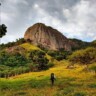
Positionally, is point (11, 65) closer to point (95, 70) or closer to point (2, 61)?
point (2, 61)

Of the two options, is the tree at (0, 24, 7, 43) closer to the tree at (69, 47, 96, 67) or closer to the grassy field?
the grassy field

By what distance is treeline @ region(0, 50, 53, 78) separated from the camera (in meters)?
148

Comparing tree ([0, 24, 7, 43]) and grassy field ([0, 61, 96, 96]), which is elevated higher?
tree ([0, 24, 7, 43])

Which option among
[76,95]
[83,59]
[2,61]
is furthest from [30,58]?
[76,95]

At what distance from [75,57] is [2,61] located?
61.7 metres

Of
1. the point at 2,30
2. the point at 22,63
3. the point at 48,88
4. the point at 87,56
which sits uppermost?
the point at 87,56

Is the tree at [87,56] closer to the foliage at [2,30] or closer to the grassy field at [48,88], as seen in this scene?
the grassy field at [48,88]

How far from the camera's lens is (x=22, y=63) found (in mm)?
177125

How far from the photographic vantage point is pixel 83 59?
128750 mm

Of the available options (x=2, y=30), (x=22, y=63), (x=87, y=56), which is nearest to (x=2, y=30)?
(x=2, y=30)

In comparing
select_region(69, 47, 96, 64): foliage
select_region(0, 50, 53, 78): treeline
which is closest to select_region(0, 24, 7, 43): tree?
select_region(69, 47, 96, 64): foliage

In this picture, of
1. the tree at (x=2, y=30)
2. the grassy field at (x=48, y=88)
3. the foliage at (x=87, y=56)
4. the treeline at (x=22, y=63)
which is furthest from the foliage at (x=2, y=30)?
the treeline at (x=22, y=63)

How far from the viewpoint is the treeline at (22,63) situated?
147500 millimetres

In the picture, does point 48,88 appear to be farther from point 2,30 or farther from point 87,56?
point 87,56
